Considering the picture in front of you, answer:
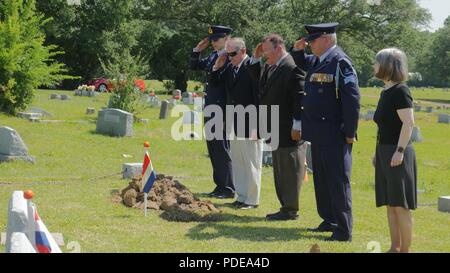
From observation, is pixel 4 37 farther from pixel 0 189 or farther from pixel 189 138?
pixel 0 189

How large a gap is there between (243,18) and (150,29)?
669cm

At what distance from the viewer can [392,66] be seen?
545 centimetres

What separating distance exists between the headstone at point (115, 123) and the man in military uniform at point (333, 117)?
1007 cm

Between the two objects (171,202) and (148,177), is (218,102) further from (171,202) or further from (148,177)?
(148,177)

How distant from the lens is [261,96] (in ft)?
24.6

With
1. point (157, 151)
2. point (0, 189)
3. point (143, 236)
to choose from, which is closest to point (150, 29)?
point (157, 151)

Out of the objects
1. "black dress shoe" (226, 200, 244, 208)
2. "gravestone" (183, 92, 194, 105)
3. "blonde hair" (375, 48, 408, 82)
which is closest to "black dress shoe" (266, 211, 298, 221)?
"black dress shoe" (226, 200, 244, 208)

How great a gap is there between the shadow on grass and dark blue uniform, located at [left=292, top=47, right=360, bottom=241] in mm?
412

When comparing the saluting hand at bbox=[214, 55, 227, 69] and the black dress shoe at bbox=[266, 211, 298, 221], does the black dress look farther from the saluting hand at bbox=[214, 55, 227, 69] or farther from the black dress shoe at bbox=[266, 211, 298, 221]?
the saluting hand at bbox=[214, 55, 227, 69]

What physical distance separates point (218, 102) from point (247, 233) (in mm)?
2497

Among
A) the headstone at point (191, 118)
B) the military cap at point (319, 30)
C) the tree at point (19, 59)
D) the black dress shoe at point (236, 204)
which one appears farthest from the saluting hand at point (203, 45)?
the tree at point (19, 59)

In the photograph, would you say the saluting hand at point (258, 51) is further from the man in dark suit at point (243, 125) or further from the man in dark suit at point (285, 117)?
the man in dark suit at point (243, 125)

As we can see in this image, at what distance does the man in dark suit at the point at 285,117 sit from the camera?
7148 millimetres
